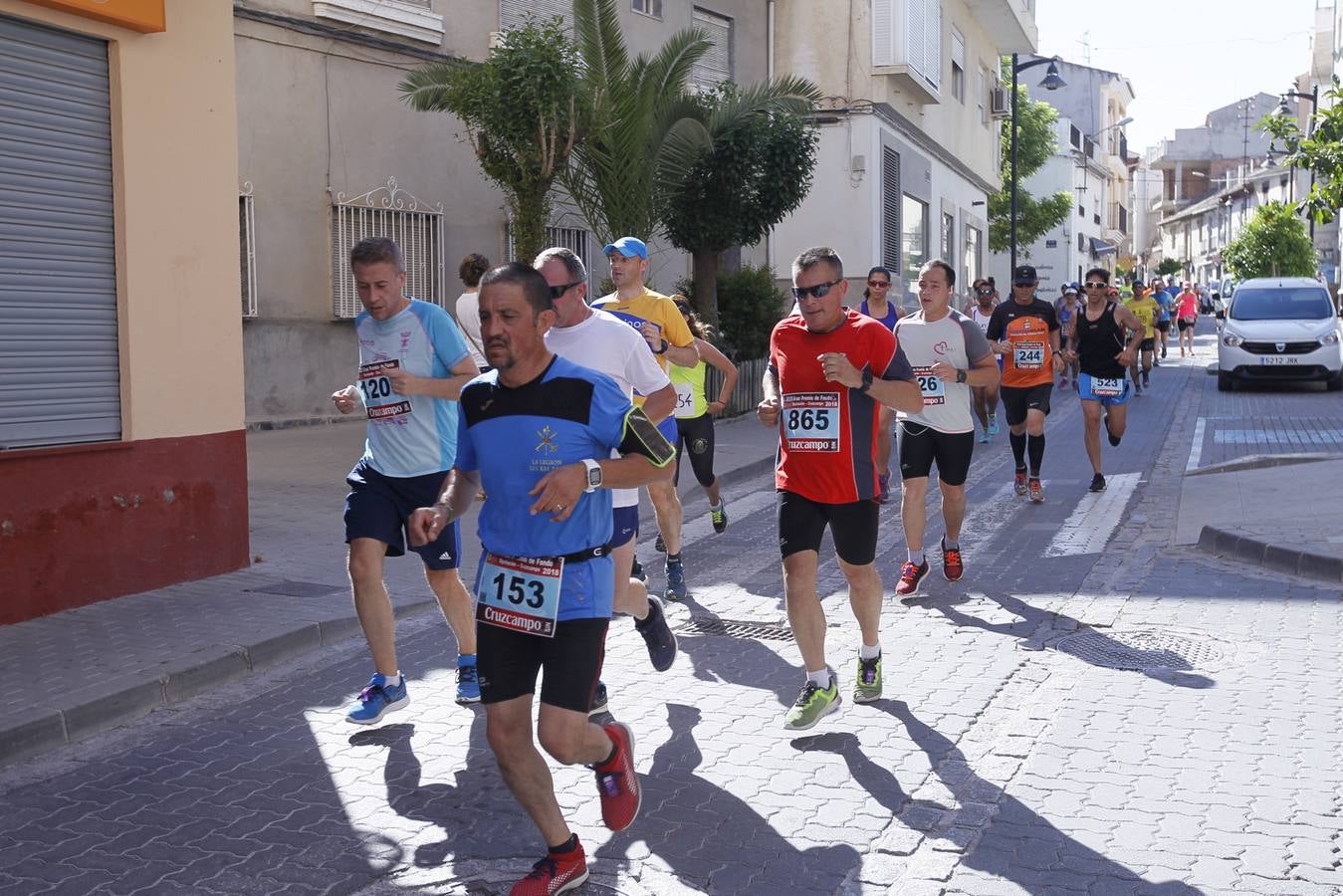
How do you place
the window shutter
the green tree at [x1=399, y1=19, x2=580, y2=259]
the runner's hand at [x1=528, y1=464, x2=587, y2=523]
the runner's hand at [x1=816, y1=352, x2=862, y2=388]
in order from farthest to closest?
the window shutter, the green tree at [x1=399, y1=19, x2=580, y2=259], the runner's hand at [x1=816, y1=352, x2=862, y2=388], the runner's hand at [x1=528, y1=464, x2=587, y2=523]

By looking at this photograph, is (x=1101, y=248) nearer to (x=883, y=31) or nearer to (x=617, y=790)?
(x=883, y=31)

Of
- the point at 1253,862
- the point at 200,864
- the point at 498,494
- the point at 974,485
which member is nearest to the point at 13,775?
the point at 200,864

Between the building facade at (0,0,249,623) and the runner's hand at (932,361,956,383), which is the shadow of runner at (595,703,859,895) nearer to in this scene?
the runner's hand at (932,361,956,383)

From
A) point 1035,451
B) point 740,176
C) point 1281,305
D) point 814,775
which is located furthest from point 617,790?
point 1281,305

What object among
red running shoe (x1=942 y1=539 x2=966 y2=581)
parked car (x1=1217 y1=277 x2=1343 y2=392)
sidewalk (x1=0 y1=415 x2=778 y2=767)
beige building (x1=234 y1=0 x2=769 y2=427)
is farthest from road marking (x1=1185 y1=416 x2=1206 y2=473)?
beige building (x1=234 y1=0 x2=769 y2=427)

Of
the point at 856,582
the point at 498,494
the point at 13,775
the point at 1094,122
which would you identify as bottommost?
the point at 13,775

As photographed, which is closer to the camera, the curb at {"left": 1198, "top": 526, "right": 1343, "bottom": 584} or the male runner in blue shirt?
the male runner in blue shirt

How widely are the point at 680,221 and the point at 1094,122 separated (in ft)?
247

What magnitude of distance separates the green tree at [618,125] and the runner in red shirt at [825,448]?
10.9 metres

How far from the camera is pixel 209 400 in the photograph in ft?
29.0

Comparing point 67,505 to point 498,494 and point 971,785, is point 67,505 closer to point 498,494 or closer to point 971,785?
point 498,494

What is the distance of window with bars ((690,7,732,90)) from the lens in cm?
2419

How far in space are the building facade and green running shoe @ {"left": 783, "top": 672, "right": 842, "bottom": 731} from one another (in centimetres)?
426

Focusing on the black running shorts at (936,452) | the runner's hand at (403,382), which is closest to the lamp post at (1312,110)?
the black running shorts at (936,452)
